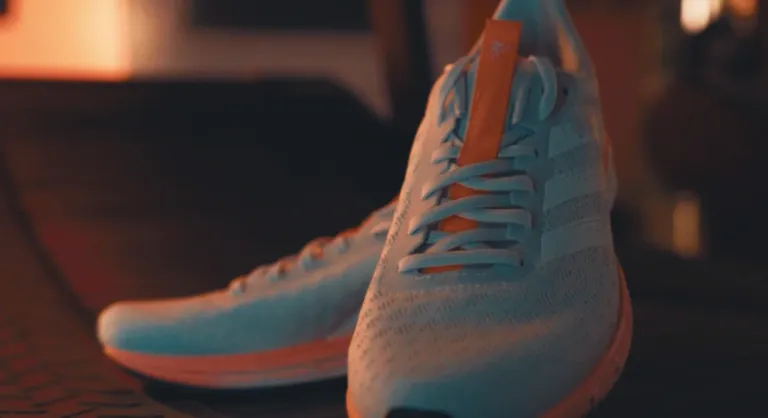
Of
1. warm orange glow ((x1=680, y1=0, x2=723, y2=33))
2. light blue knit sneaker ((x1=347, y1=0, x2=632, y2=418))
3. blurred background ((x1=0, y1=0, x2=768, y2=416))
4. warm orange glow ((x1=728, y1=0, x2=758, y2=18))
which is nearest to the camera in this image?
light blue knit sneaker ((x1=347, y1=0, x2=632, y2=418))

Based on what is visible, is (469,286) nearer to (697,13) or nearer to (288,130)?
(288,130)

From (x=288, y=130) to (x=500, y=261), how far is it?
0.94 metres

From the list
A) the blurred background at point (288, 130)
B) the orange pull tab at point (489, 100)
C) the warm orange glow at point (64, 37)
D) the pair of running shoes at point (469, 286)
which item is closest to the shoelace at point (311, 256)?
the pair of running shoes at point (469, 286)

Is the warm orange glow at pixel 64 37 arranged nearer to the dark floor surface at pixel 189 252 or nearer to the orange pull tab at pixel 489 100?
the dark floor surface at pixel 189 252

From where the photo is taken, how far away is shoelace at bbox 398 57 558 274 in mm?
448

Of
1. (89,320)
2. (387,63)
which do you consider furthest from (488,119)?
(387,63)

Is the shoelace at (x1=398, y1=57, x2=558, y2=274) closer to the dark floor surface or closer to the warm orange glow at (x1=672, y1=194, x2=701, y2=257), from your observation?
the dark floor surface

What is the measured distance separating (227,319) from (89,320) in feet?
0.72

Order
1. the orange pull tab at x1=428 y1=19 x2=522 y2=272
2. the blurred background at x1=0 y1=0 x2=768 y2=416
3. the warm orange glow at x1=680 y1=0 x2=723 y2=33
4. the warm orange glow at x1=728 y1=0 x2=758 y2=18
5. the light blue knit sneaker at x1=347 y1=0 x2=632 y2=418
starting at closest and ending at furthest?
1. the light blue knit sneaker at x1=347 y1=0 x2=632 y2=418
2. the orange pull tab at x1=428 y1=19 x2=522 y2=272
3. the blurred background at x1=0 y1=0 x2=768 y2=416
4. the warm orange glow at x1=728 y1=0 x2=758 y2=18
5. the warm orange glow at x1=680 y1=0 x2=723 y2=33

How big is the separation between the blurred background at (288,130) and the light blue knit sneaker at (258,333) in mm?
222

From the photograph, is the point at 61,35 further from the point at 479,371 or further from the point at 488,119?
the point at 479,371

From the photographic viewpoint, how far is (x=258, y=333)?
0.56m

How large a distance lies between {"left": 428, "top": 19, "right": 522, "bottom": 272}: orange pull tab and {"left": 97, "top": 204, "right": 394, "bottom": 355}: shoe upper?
10 centimetres

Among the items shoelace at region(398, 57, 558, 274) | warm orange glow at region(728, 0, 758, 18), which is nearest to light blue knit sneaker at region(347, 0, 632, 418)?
shoelace at region(398, 57, 558, 274)
